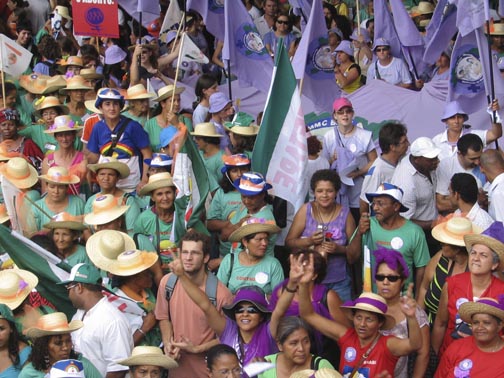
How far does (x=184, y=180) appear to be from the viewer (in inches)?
341

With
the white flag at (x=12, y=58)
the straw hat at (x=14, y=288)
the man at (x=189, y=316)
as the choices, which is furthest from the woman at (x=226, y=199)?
the white flag at (x=12, y=58)

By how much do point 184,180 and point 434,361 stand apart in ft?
8.65

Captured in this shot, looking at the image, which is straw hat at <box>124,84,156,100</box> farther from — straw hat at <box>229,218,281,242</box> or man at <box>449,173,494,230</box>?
man at <box>449,173,494,230</box>

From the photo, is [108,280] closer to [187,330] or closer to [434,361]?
[187,330]

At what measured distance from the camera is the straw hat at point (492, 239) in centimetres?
689

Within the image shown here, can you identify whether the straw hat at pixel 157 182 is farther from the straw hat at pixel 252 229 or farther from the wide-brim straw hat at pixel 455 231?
the wide-brim straw hat at pixel 455 231

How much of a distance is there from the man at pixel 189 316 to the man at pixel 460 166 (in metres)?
2.32

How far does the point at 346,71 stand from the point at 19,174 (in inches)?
189

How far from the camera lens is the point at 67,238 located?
8.52 meters

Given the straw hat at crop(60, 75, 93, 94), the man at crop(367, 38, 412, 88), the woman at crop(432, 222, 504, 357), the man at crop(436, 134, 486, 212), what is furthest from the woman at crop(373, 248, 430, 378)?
the straw hat at crop(60, 75, 93, 94)

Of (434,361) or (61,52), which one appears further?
Answer: (61,52)

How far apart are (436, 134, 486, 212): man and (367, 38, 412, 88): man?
3.71m

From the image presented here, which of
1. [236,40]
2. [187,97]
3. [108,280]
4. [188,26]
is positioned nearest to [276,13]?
[188,26]

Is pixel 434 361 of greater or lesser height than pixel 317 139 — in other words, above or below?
below
